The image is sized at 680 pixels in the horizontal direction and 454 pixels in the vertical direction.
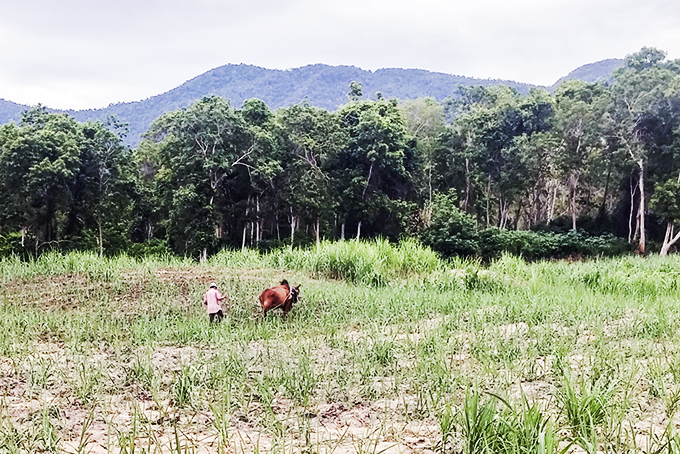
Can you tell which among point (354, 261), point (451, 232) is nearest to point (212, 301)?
point (354, 261)

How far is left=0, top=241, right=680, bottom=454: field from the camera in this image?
2.82m

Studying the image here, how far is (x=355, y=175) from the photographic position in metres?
22.8

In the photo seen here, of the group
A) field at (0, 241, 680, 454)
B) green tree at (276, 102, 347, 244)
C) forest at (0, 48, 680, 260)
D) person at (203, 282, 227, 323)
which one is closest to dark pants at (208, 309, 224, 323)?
person at (203, 282, 227, 323)

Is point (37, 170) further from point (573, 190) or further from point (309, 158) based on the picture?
point (573, 190)

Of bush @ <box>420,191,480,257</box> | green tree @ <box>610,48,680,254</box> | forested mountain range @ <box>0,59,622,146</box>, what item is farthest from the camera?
forested mountain range @ <box>0,59,622,146</box>

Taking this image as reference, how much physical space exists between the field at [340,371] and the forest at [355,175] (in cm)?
1078

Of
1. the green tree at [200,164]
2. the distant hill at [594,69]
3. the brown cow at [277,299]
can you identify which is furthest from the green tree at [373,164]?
the distant hill at [594,69]

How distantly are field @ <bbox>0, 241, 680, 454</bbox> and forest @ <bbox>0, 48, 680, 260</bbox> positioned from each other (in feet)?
35.4

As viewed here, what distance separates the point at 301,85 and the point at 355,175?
137 m

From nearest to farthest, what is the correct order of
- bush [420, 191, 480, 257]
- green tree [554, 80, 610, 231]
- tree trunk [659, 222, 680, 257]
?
1. tree trunk [659, 222, 680, 257]
2. green tree [554, 80, 610, 231]
3. bush [420, 191, 480, 257]

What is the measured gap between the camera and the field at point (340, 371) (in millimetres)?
2822

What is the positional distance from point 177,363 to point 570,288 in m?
7.53

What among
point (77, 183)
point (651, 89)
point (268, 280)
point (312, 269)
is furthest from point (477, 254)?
point (77, 183)

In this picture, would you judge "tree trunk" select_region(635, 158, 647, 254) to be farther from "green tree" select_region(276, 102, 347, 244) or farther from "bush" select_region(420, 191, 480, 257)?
"green tree" select_region(276, 102, 347, 244)
